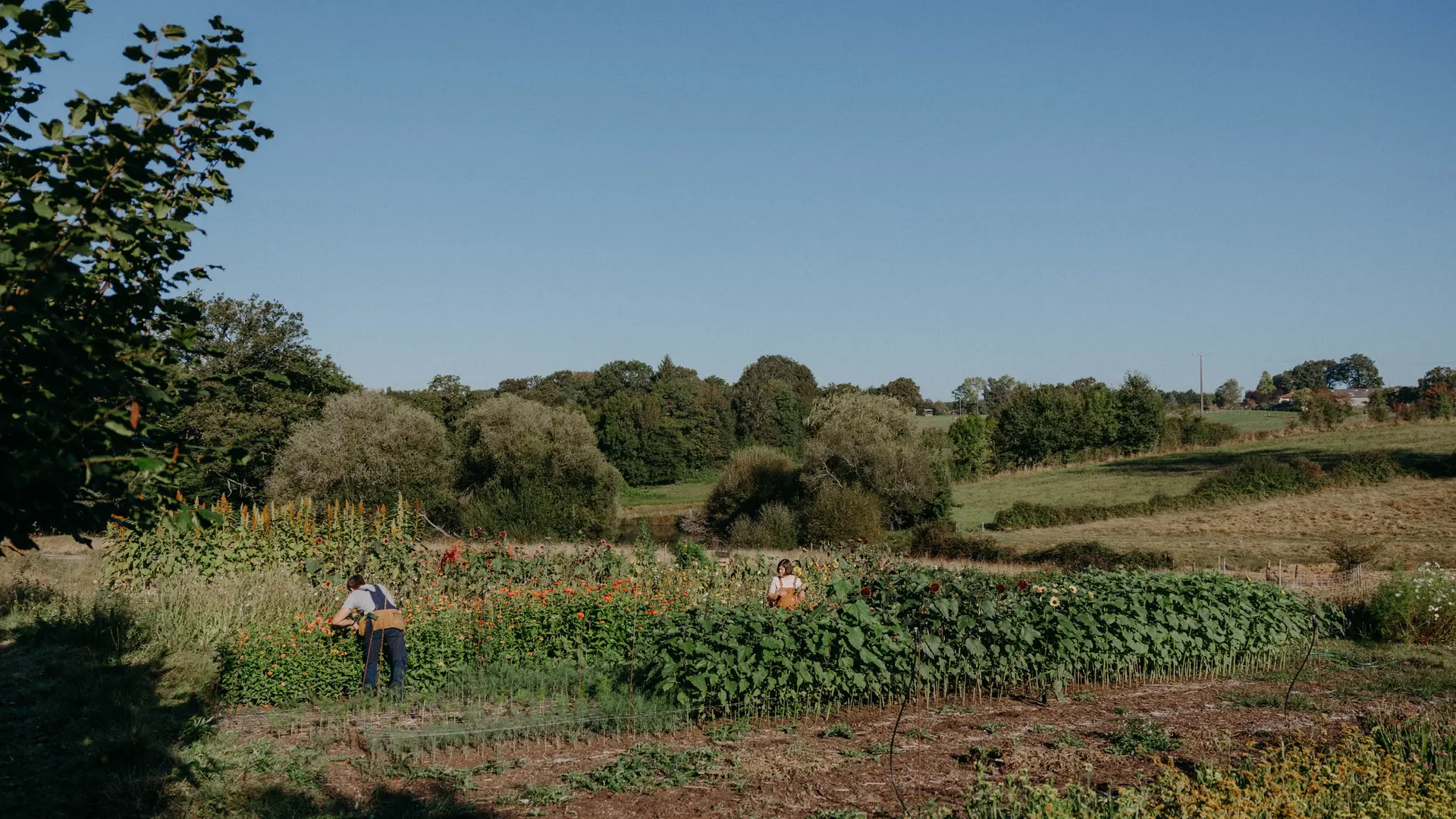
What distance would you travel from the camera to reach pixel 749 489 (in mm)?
39469

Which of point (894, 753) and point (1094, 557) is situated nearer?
point (894, 753)

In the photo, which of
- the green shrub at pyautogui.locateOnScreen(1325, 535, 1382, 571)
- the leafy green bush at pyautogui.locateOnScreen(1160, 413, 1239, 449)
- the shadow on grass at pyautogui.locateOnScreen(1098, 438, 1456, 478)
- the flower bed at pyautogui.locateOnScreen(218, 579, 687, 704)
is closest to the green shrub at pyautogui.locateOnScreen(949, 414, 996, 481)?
the shadow on grass at pyautogui.locateOnScreen(1098, 438, 1456, 478)

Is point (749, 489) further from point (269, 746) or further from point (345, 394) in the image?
point (269, 746)

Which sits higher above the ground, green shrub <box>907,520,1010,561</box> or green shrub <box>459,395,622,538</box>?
green shrub <box>459,395,622,538</box>

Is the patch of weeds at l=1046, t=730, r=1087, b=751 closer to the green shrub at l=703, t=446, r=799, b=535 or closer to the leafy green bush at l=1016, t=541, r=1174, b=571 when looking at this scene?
the leafy green bush at l=1016, t=541, r=1174, b=571

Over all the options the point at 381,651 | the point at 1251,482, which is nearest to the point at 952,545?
the point at 1251,482

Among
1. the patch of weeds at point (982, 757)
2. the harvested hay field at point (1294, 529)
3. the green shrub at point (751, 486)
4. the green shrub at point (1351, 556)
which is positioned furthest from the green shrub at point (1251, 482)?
the patch of weeds at point (982, 757)

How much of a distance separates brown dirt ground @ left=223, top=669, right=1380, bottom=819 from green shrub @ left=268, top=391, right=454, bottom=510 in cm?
2472

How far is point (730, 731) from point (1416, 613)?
407 inches

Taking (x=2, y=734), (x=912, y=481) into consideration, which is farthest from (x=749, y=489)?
(x=2, y=734)

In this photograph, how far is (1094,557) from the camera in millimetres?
25234

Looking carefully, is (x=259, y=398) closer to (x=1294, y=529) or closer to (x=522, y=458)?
(x=522, y=458)

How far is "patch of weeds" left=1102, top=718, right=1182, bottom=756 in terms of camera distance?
698 cm

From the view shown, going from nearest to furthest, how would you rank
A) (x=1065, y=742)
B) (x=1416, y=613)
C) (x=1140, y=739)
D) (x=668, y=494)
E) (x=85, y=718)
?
1. (x=1065, y=742)
2. (x=1140, y=739)
3. (x=85, y=718)
4. (x=1416, y=613)
5. (x=668, y=494)
